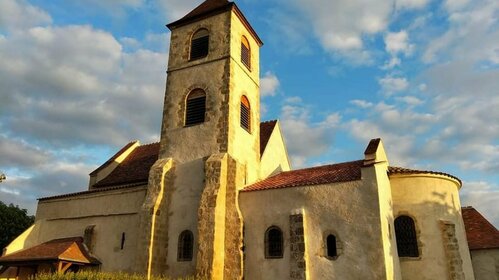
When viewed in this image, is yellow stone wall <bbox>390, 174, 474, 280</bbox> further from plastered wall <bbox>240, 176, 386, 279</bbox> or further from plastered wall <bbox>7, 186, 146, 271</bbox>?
plastered wall <bbox>7, 186, 146, 271</bbox>

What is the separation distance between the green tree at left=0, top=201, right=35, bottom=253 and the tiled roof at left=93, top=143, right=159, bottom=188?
58.1 feet

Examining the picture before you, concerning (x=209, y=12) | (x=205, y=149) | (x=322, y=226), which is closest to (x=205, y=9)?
(x=209, y=12)

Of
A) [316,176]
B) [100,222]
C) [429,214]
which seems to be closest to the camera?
[429,214]

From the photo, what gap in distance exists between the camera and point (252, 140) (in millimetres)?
21453

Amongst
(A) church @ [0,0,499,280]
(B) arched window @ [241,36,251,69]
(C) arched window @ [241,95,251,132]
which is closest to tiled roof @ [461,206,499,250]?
(A) church @ [0,0,499,280]

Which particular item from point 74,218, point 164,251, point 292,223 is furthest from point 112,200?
point 292,223

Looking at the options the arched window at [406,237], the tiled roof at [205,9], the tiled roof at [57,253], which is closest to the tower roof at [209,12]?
the tiled roof at [205,9]

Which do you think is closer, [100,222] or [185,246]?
[185,246]

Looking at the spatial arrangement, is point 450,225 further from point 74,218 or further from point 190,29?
point 74,218

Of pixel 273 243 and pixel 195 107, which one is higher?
pixel 195 107

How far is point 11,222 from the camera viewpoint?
36750mm

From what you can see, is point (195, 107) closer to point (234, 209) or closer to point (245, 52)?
point (245, 52)

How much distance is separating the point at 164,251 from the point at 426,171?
1242 cm

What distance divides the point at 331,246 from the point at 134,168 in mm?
13419
